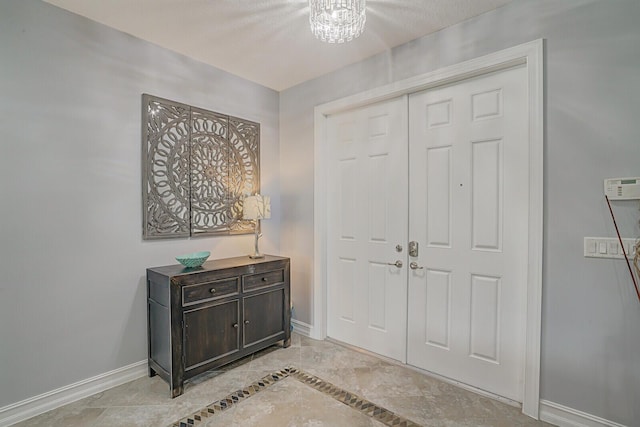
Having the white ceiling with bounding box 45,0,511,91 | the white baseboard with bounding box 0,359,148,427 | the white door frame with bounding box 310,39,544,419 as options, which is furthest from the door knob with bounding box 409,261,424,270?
the white baseboard with bounding box 0,359,148,427

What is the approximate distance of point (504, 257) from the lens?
209 cm

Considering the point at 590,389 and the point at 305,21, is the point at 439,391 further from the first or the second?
the point at 305,21

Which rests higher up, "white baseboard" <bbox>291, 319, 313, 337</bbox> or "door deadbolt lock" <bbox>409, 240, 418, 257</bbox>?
"door deadbolt lock" <bbox>409, 240, 418, 257</bbox>

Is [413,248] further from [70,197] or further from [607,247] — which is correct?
[70,197]

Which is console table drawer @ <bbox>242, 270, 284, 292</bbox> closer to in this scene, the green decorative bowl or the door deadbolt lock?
the green decorative bowl

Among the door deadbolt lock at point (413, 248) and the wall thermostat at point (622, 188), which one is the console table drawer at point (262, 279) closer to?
the door deadbolt lock at point (413, 248)

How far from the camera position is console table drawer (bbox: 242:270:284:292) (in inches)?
102

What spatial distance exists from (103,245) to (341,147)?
7.02 ft

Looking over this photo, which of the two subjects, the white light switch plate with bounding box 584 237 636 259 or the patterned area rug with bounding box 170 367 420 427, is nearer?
the white light switch plate with bounding box 584 237 636 259

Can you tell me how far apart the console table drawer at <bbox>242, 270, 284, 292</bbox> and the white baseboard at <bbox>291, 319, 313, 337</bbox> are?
0.68 m

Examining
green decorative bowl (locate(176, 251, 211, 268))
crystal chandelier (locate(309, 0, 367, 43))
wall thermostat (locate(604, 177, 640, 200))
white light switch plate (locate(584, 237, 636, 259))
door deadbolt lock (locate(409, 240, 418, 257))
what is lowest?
green decorative bowl (locate(176, 251, 211, 268))

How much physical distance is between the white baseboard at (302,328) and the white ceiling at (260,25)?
2600 millimetres

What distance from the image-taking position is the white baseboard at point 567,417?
1.71 meters

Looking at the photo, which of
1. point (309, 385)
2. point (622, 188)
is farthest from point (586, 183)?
point (309, 385)
